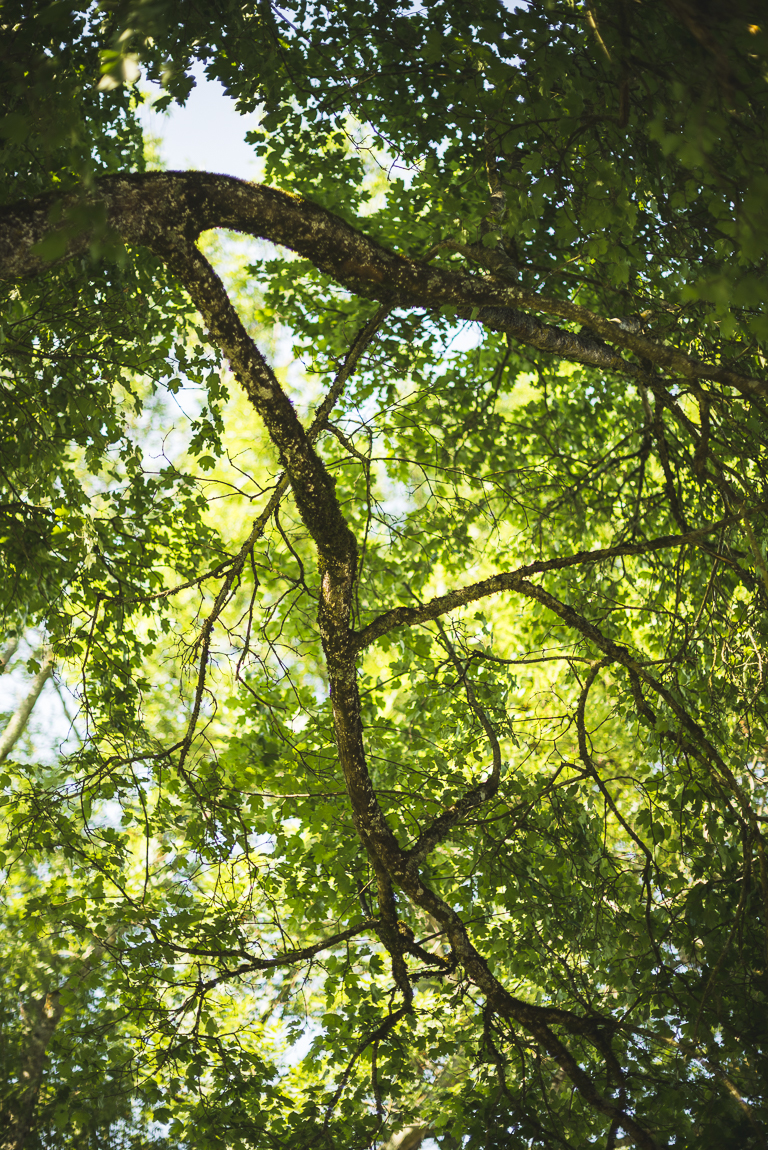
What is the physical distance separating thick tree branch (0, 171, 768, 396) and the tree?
0.5 inches

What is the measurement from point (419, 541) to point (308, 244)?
1.92 meters

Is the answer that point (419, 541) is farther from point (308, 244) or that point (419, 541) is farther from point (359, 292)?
point (308, 244)

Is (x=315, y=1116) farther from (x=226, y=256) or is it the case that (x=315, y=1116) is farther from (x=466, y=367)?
(x=226, y=256)

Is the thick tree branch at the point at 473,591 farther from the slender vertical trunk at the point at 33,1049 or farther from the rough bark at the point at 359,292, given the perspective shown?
the slender vertical trunk at the point at 33,1049

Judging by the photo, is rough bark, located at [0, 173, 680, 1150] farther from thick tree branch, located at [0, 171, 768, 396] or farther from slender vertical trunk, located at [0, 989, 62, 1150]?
slender vertical trunk, located at [0, 989, 62, 1150]

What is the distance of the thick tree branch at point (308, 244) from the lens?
78.6 inches

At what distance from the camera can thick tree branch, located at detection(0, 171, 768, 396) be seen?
2.00 meters

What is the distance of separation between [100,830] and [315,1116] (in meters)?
1.72

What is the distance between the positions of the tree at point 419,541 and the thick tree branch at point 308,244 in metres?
0.01

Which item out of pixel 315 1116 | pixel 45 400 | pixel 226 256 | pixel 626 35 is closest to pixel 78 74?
pixel 45 400

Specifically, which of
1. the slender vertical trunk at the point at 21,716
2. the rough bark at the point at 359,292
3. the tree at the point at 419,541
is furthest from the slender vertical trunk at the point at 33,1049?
the rough bark at the point at 359,292

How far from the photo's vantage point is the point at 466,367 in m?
6.25

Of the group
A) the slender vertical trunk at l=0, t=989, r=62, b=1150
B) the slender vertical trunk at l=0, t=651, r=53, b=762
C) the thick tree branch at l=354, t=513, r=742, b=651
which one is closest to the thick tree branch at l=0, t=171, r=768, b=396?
the thick tree branch at l=354, t=513, r=742, b=651

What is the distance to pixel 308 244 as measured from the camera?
2.45m
